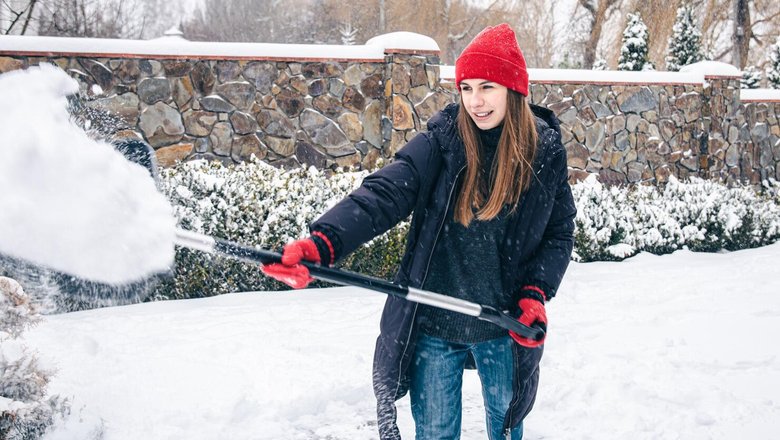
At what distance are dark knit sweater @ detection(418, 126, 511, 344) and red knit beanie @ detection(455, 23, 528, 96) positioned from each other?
16 cm

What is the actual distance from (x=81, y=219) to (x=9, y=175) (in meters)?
0.22

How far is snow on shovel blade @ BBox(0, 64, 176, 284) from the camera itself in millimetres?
1913

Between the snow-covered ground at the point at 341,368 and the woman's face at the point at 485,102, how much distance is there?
1.89 meters

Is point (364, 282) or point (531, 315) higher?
point (364, 282)

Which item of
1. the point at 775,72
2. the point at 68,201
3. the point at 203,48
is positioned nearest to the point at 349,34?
the point at 775,72

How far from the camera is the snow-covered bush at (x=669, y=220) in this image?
7.24 metres

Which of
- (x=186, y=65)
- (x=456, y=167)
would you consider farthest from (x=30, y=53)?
(x=456, y=167)

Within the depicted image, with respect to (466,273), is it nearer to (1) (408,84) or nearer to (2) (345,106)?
(1) (408,84)

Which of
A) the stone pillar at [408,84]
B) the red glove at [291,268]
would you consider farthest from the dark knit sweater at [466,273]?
the stone pillar at [408,84]

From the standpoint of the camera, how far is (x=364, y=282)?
192 cm

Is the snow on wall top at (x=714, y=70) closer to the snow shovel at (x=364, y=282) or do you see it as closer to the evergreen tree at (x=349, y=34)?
→ the snow shovel at (x=364, y=282)

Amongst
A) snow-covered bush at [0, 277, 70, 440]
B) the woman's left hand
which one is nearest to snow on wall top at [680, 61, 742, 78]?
the woman's left hand

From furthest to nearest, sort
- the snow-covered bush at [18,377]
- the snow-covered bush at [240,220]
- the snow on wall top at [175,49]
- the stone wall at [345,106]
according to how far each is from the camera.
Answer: the stone wall at [345,106] < the snow on wall top at [175,49] < the snow-covered bush at [240,220] < the snow-covered bush at [18,377]

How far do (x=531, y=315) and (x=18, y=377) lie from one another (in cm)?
206
